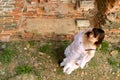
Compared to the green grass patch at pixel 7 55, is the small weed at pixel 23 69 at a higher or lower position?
lower

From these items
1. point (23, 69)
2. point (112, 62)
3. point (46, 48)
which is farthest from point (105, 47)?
point (23, 69)

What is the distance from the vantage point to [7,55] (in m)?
6.10

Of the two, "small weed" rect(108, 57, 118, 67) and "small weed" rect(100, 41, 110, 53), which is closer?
"small weed" rect(108, 57, 118, 67)

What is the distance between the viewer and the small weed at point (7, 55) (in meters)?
6.05

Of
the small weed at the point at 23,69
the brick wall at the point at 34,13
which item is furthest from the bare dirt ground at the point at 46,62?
the brick wall at the point at 34,13

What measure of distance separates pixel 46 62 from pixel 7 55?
769 millimetres

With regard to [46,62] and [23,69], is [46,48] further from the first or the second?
[23,69]

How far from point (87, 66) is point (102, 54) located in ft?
1.46

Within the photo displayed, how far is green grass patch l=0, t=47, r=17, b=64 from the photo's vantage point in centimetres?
605

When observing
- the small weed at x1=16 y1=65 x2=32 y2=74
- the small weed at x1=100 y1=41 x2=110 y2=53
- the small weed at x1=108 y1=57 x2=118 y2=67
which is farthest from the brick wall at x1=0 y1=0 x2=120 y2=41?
the small weed at x1=108 y1=57 x2=118 y2=67

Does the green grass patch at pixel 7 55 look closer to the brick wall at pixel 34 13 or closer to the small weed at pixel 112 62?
the brick wall at pixel 34 13

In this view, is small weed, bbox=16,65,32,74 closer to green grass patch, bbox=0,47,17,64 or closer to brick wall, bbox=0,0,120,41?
green grass patch, bbox=0,47,17,64

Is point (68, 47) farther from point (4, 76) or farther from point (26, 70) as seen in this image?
point (4, 76)

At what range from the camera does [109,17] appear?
6602 mm
